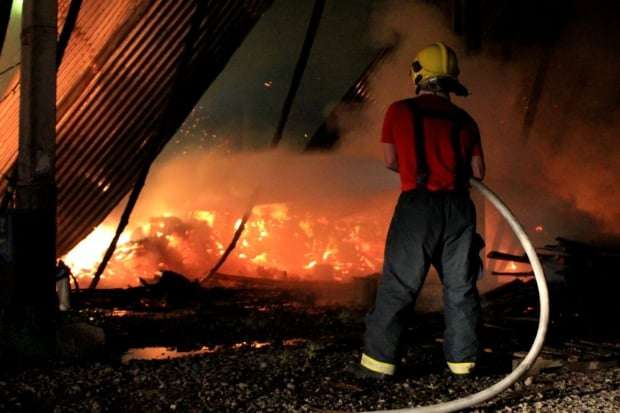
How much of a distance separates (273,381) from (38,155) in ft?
7.11

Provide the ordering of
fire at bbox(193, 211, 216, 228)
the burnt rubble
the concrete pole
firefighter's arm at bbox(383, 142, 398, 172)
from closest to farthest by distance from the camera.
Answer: the burnt rubble, firefighter's arm at bbox(383, 142, 398, 172), the concrete pole, fire at bbox(193, 211, 216, 228)

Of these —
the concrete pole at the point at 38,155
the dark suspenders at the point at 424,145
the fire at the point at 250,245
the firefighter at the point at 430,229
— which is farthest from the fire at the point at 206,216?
the dark suspenders at the point at 424,145

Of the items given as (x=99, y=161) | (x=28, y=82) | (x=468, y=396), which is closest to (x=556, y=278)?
(x=468, y=396)

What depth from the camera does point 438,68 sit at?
13.5 ft

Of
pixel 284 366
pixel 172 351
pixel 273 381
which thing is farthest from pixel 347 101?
pixel 273 381

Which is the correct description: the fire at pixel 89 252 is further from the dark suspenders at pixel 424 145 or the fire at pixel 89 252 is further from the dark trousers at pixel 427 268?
the dark suspenders at pixel 424 145

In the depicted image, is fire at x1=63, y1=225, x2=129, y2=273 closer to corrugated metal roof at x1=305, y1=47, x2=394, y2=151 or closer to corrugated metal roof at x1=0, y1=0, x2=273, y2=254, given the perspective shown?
corrugated metal roof at x1=0, y1=0, x2=273, y2=254

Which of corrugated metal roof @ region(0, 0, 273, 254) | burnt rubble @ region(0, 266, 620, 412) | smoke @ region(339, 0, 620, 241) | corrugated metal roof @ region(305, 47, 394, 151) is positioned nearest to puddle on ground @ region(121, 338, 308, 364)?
burnt rubble @ region(0, 266, 620, 412)

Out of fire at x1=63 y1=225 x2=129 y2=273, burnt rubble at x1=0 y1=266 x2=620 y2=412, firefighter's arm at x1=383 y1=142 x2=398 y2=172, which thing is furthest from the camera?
fire at x1=63 y1=225 x2=129 y2=273

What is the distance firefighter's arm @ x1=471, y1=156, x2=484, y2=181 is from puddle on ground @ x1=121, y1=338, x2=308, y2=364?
1.78m

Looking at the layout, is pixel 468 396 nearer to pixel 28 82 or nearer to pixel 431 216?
pixel 431 216

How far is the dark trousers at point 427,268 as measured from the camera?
392 cm

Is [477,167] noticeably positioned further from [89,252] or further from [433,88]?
[89,252]

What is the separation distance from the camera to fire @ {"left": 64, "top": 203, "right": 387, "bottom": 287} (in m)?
9.09
